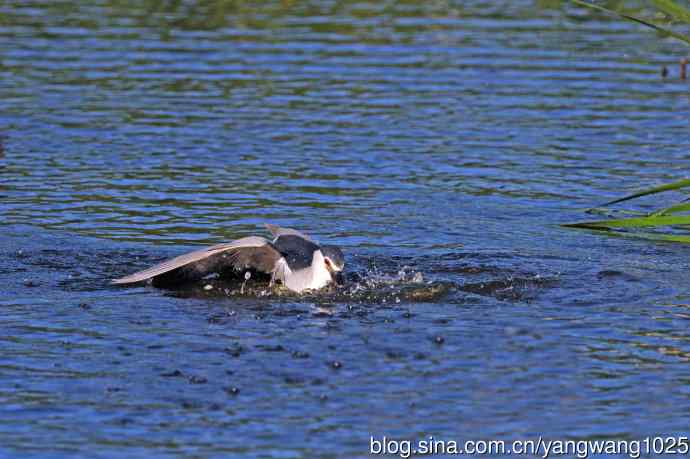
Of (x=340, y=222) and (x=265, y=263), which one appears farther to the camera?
(x=340, y=222)

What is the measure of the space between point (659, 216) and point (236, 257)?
9.61 feet

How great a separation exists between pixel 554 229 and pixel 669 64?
7202 millimetres

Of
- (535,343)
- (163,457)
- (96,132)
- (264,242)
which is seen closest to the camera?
(163,457)

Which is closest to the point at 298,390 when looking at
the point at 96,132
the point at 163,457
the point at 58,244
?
the point at 163,457

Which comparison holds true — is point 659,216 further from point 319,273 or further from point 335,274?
point 319,273

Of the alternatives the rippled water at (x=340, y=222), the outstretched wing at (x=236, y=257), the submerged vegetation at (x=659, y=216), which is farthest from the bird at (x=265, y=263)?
the submerged vegetation at (x=659, y=216)

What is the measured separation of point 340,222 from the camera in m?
10.8

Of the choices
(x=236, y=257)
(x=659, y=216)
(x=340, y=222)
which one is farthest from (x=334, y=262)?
(x=659, y=216)

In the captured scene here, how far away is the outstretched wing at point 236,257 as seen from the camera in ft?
28.6

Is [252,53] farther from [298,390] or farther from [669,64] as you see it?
[298,390]

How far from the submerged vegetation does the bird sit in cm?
208

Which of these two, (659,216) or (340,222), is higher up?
(659,216)

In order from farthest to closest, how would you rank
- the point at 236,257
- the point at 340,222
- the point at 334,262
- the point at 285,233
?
the point at 340,222, the point at 285,233, the point at 236,257, the point at 334,262

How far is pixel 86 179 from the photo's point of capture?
12016 mm
